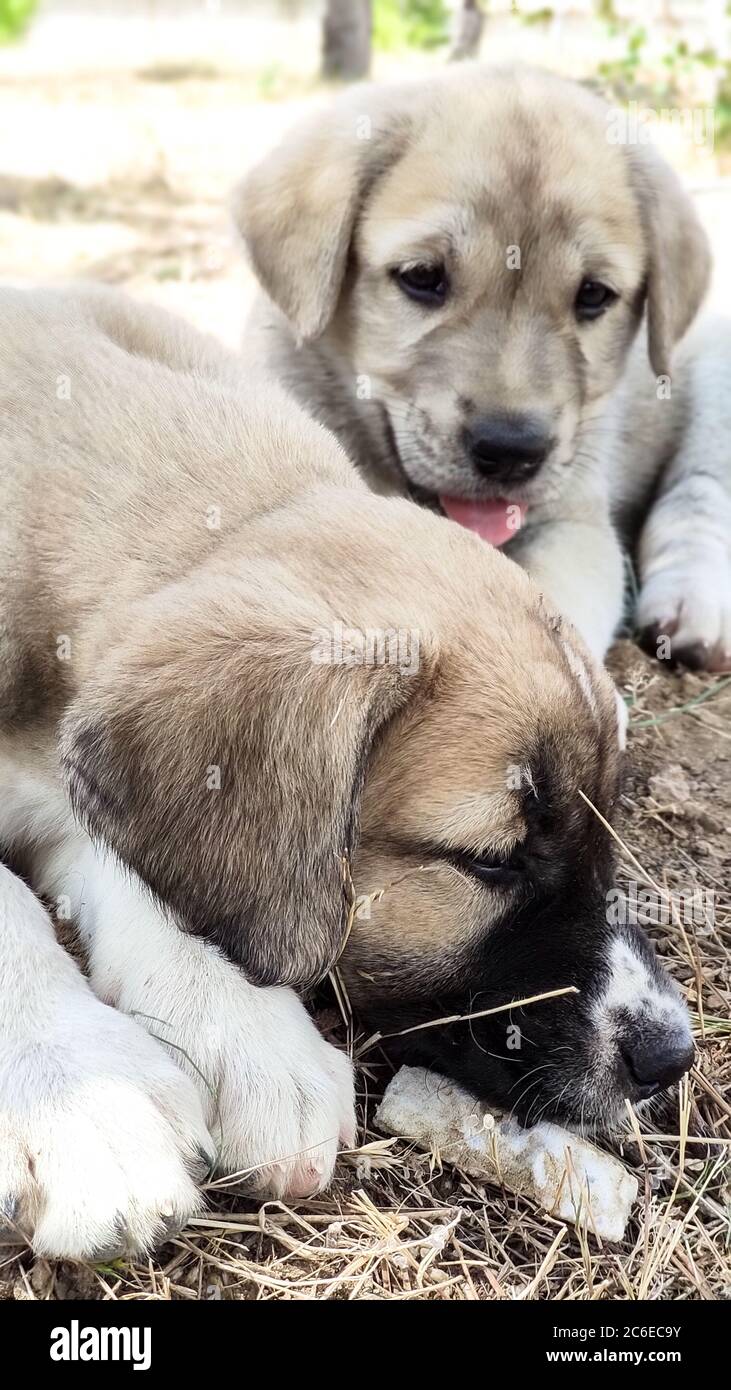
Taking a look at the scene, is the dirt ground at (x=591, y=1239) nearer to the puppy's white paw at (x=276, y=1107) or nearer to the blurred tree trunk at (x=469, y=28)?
the puppy's white paw at (x=276, y=1107)

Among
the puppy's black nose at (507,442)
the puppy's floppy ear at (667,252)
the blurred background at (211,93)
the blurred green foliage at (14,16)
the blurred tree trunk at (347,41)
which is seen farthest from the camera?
the blurred green foliage at (14,16)

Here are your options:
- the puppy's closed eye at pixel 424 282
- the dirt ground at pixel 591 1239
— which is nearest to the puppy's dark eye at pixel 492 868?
the dirt ground at pixel 591 1239

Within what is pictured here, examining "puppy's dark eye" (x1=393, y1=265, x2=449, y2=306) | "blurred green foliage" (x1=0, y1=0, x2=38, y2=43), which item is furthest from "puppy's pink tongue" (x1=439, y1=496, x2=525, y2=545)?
"blurred green foliage" (x1=0, y1=0, x2=38, y2=43)

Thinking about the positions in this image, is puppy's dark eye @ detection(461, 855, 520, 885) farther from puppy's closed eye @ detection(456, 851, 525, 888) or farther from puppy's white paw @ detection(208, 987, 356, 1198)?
puppy's white paw @ detection(208, 987, 356, 1198)

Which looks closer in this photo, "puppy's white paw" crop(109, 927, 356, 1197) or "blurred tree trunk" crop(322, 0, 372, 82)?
"puppy's white paw" crop(109, 927, 356, 1197)

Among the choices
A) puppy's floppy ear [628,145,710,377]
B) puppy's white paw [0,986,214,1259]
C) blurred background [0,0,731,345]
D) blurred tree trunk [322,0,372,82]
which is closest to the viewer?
puppy's white paw [0,986,214,1259]

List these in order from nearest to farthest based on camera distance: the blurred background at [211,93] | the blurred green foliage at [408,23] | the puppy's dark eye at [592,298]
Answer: the puppy's dark eye at [592,298]
the blurred background at [211,93]
the blurred green foliage at [408,23]
